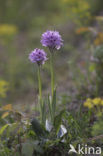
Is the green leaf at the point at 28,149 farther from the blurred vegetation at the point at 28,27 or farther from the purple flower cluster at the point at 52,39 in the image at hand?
the blurred vegetation at the point at 28,27

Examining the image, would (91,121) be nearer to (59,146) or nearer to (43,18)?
(59,146)

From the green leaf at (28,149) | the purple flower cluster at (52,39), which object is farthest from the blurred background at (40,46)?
the green leaf at (28,149)

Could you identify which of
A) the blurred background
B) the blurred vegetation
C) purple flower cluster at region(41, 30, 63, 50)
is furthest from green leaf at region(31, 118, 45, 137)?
the blurred background

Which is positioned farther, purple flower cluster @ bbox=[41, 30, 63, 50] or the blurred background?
the blurred background

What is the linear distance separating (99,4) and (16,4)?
7.05 feet

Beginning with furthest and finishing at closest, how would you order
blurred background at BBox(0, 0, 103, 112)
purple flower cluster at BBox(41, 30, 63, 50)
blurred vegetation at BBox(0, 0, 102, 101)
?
1. blurred vegetation at BBox(0, 0, 102, 101)
2. blurred background at BBox(0, 0, 103, 112)
3. purple flower cluster at BBox(41, 30, 63, 50)

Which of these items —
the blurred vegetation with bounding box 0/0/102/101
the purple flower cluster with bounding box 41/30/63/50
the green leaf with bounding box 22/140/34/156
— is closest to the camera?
the green leaf with bounding box 22/140/34/156

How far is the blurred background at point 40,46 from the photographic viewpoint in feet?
12.1

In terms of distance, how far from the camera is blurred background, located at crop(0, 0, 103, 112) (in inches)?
145

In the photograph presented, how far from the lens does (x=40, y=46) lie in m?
6.42

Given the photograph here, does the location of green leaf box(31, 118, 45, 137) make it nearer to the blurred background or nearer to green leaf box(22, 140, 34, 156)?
green leaf box(22, 140, 34, 156)

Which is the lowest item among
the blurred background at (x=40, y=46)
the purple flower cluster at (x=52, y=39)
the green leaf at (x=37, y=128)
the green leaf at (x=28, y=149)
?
the green leaf at (x=28, y=149)

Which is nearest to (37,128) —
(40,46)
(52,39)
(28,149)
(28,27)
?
(28,149)

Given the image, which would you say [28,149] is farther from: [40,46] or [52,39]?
[40,46]
